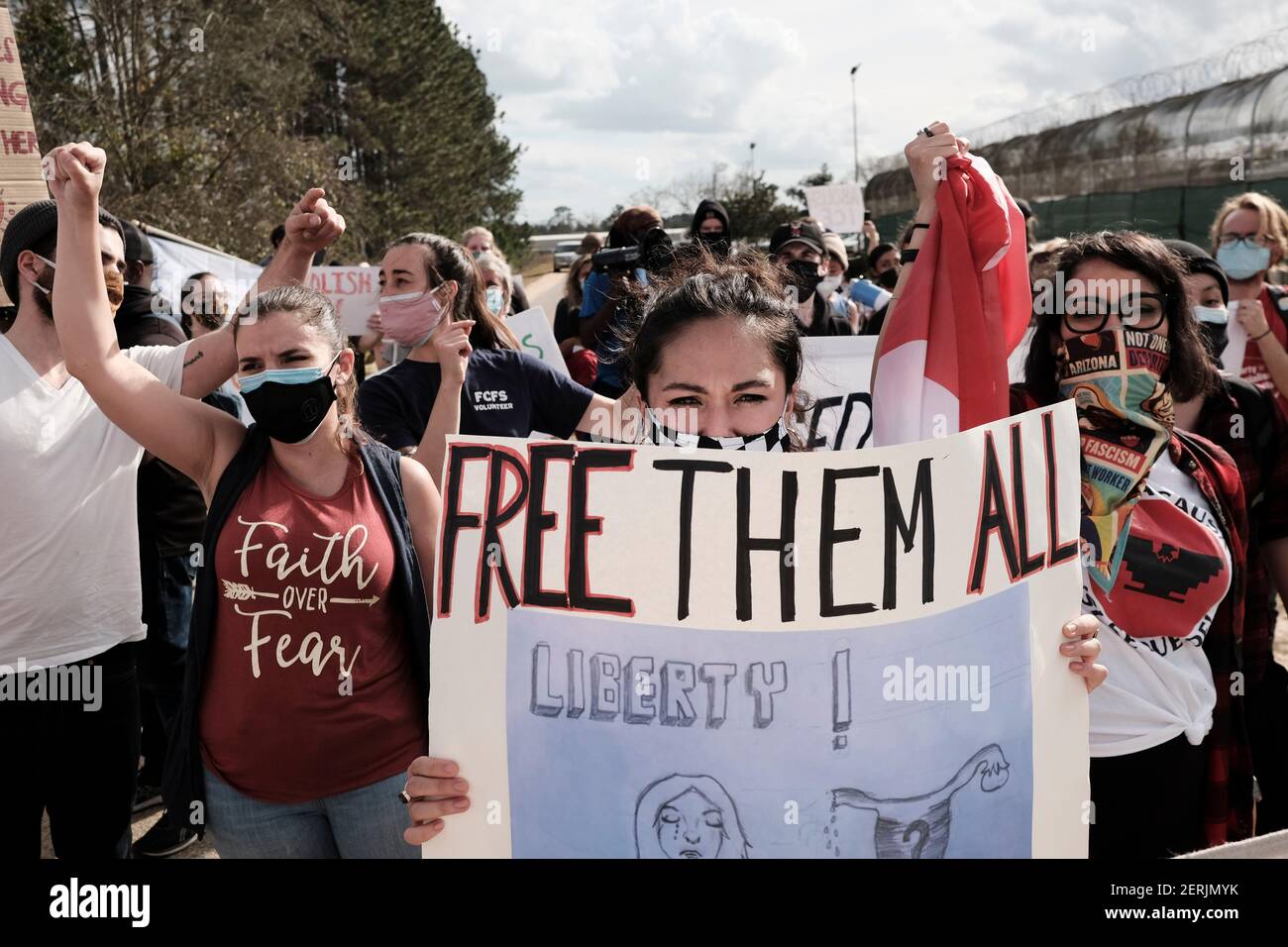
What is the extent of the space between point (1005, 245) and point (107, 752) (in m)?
2.52

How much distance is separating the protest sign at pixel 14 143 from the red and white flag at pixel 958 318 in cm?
265

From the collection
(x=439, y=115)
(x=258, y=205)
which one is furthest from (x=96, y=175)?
(x=439, y=115)

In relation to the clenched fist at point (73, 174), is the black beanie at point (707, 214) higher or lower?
higher

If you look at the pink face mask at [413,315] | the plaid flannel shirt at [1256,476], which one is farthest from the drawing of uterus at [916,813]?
the pink face mask at [413,315]

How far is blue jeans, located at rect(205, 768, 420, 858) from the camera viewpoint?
2367 mm

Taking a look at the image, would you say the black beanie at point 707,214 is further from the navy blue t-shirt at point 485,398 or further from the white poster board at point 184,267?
the white poster board at point 184,267

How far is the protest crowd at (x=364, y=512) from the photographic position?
88.9 inches

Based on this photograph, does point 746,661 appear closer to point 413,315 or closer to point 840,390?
point 413,315

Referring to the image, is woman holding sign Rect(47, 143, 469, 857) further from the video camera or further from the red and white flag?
the video camera

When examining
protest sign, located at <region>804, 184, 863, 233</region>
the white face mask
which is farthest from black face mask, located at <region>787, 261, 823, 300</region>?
protest sign, located at <region>804, 184, 863, 233</region>

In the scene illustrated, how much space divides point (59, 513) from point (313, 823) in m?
1.06

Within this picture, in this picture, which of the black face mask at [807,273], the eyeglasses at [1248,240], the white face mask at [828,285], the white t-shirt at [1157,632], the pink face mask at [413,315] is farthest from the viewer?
the white face mask at [828,285]

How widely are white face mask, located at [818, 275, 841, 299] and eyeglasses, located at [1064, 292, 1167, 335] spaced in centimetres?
388

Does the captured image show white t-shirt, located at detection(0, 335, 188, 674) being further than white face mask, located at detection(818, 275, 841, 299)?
No
